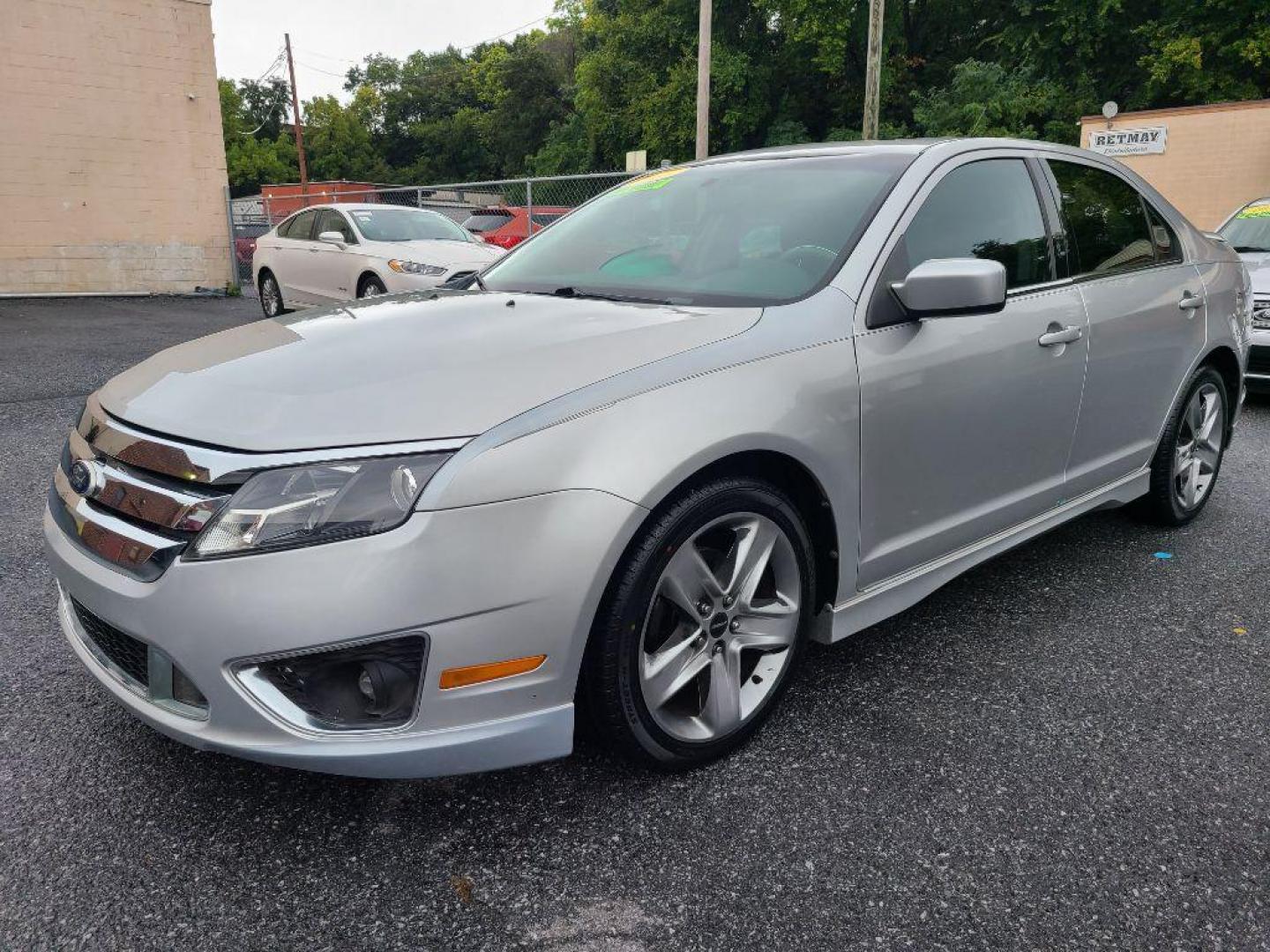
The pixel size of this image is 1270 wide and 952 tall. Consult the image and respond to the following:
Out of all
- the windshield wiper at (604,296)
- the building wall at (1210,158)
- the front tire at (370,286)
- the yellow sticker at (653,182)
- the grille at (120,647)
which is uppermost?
the building wall at (1210,158)

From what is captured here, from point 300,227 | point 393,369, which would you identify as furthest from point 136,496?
point 300,227

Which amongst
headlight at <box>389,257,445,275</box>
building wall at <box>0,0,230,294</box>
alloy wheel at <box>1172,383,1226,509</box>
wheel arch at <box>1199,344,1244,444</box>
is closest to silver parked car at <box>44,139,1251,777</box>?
alloy wheel at <box>1172,383,1226,509</box>

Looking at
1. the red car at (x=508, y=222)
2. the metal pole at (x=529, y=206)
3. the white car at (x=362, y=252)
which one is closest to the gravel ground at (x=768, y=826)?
the white car at (x=362, y=252)

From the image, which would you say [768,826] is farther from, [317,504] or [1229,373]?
[1229,373]

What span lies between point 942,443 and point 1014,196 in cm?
104

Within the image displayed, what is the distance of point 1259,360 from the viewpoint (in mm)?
6500

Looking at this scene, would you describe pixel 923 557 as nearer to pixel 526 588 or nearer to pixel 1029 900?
pixel 1029 900

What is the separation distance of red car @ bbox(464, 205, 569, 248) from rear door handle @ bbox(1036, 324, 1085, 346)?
11.6 meters

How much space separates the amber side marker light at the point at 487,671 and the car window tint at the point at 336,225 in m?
9.46

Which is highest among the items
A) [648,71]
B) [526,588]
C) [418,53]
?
[418,53]

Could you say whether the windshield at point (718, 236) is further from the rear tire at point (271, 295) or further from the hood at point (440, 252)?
the rear tire at point (271, 295)

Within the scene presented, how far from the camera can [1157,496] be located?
4004mm

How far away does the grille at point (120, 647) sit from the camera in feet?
6.52

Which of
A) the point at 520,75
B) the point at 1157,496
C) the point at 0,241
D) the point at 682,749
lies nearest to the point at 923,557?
the point at 682,749
